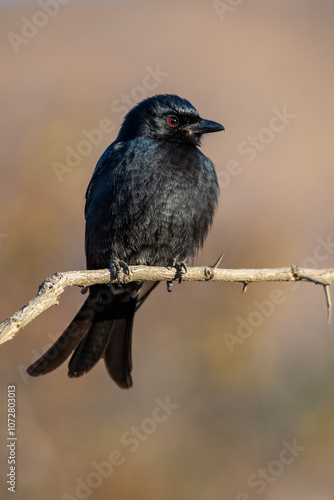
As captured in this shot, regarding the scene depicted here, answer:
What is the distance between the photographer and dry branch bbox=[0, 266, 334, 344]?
9.49ft

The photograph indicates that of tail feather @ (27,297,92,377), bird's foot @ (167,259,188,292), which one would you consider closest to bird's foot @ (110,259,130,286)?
bird's foot @ (167,259,188,292)

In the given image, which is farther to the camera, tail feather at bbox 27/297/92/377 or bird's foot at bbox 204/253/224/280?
tail feather at bbox 27/297/92/377

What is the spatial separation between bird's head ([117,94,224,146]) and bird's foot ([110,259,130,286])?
3.66 feet

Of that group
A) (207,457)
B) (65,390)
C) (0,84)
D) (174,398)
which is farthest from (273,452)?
(0,84)

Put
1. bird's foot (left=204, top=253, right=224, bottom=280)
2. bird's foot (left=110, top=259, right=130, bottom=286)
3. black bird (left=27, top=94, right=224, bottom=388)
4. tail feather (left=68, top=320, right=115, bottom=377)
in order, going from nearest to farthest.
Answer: bird's foot (left=204, top=253, right=224, bottom=280) → bird's foot (left=110, top=259, right=130, bottom=286) → black bird (left=27, top=94, right=224, bottom=388) → tail feather (left=68, top=320, right=115, bottom=377)

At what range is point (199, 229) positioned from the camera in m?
4.78

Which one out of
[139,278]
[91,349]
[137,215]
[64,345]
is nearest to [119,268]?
[139,278]

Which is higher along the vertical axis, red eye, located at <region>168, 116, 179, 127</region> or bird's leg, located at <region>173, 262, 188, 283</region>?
red eye, located at <region>168, 116, 179, 127</region>

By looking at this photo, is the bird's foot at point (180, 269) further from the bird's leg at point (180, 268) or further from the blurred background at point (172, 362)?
the blurred background at point (172, 362)

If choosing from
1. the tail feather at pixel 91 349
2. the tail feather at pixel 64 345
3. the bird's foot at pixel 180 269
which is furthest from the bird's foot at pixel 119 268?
the tail feather at pixel 91 349

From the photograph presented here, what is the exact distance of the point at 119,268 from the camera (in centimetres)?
443

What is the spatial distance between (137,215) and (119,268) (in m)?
0.45

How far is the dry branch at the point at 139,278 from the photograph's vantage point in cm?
289

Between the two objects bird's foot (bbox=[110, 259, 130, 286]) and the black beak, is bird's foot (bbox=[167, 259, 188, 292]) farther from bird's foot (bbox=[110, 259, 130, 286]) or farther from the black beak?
the black beak
